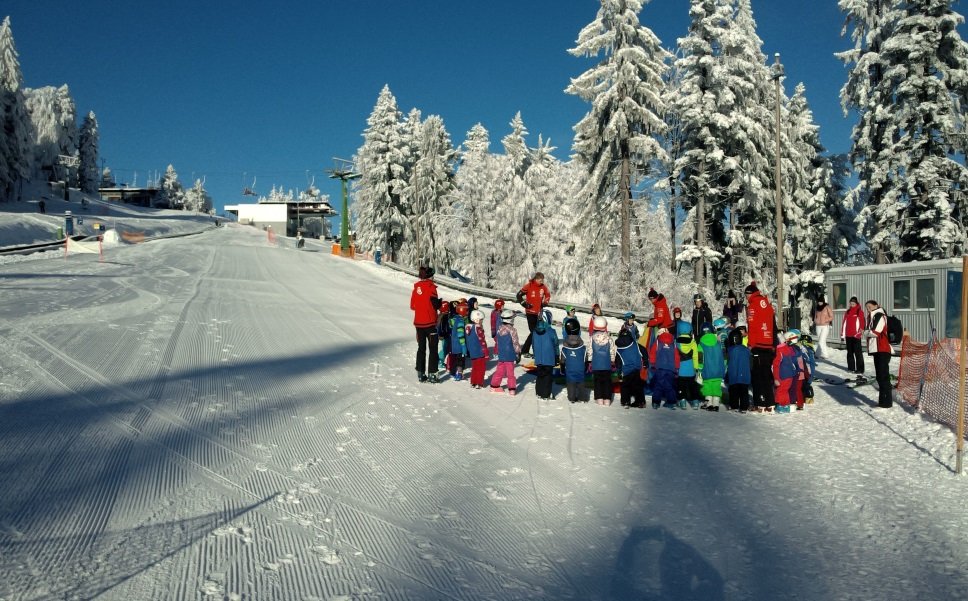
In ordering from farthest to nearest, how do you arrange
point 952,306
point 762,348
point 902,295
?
point 902,295, point 952,306, point 762,348

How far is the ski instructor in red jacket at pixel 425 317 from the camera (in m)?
10.0

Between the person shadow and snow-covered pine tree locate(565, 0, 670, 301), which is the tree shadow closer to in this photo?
the person shadow

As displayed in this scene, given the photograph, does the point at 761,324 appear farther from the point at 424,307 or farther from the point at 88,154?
the point at 88,154

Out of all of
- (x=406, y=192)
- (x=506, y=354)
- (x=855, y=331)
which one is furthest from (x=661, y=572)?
(x=406, y=192)

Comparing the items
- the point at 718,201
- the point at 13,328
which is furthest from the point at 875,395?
the point at 718,201

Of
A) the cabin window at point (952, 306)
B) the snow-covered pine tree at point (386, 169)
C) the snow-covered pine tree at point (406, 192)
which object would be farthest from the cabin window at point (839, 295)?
the snow-covered pine tree at point (386, 169)

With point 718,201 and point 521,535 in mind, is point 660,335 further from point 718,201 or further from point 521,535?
point 718,201

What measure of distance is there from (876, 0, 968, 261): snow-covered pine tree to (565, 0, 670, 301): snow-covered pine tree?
8.32m

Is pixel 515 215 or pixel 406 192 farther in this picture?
pixel 406 192

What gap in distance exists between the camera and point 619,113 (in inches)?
1013

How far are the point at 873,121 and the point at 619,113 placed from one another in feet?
31.0

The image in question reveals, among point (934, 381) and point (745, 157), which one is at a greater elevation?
point (745, 157)

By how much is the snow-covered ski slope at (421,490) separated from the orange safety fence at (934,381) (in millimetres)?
307

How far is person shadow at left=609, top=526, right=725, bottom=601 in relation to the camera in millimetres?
4023
